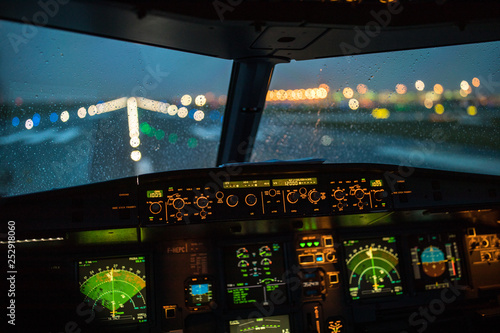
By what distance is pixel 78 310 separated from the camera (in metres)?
2.43

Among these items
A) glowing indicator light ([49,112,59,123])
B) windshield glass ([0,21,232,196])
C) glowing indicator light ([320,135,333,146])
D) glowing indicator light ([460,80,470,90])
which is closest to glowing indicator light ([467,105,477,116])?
glowing indicator light ([460,80,470,90])

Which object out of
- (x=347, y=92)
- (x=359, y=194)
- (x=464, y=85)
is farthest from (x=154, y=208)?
(x=464, y=85)

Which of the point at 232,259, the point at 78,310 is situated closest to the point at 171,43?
the point at 232,259

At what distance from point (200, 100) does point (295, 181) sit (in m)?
0.80

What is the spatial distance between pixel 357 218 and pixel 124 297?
1.40 meters

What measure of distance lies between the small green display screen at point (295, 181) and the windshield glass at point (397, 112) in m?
0.59

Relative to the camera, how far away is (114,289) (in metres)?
2.50

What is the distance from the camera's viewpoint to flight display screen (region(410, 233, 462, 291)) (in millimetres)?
2861

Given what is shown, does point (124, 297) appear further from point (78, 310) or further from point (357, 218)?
point (357, 218)

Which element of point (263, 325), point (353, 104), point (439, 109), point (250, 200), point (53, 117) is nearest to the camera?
point (250, 200)

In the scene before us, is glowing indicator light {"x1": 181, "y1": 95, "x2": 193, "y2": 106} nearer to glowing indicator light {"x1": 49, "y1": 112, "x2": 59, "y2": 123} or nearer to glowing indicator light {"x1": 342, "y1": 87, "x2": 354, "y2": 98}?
glowing indicator light {"x1": 49, "y1": 112, "x2": 59, "y2": 123}

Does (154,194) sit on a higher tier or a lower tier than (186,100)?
lower

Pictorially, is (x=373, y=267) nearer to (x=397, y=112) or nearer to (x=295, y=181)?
(x=295, y=181)

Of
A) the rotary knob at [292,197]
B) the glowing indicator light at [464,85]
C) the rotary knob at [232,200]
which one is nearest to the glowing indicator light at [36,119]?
the rotary knob at [232,200]
